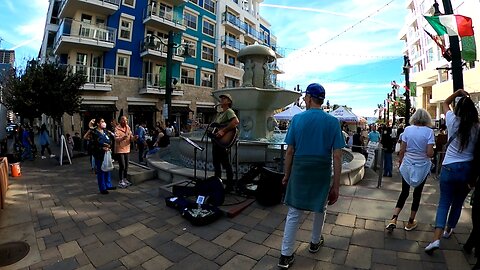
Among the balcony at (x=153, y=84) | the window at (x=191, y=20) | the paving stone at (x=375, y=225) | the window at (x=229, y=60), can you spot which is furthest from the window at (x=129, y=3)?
the paving stone at (x=375, y=225)

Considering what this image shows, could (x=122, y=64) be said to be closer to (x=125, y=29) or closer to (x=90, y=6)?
(x=125, y=29)

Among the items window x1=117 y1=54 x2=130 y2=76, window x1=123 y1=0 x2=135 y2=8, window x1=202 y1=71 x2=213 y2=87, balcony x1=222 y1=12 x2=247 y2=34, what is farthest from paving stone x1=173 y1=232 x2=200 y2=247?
balcony x1=222 y1=12 x2=247 y2=34

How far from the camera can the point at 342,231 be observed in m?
3.50

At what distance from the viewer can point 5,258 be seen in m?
3.08

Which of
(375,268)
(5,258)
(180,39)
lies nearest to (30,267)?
(5,258)

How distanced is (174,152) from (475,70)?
24.4 meters

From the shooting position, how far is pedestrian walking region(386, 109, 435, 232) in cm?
330

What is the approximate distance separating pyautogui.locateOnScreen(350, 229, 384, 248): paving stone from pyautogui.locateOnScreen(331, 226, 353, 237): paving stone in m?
0.06

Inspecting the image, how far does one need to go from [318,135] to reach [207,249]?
6.30 ft

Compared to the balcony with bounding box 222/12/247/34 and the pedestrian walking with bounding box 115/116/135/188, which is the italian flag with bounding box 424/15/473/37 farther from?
the balcony with bounding box 222/12/247/34

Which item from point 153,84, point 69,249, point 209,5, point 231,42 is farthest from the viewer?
point 231,42

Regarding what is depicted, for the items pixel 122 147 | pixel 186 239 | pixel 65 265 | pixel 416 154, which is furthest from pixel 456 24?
pixel 65 265

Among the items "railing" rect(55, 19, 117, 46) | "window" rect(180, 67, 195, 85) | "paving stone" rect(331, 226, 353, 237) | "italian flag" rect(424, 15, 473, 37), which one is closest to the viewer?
"paving stone" rect(331, 226, 353, 237)

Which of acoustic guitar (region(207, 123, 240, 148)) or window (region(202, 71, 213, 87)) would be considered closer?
acoustic guitar (region(207, 123, 240, 148))
